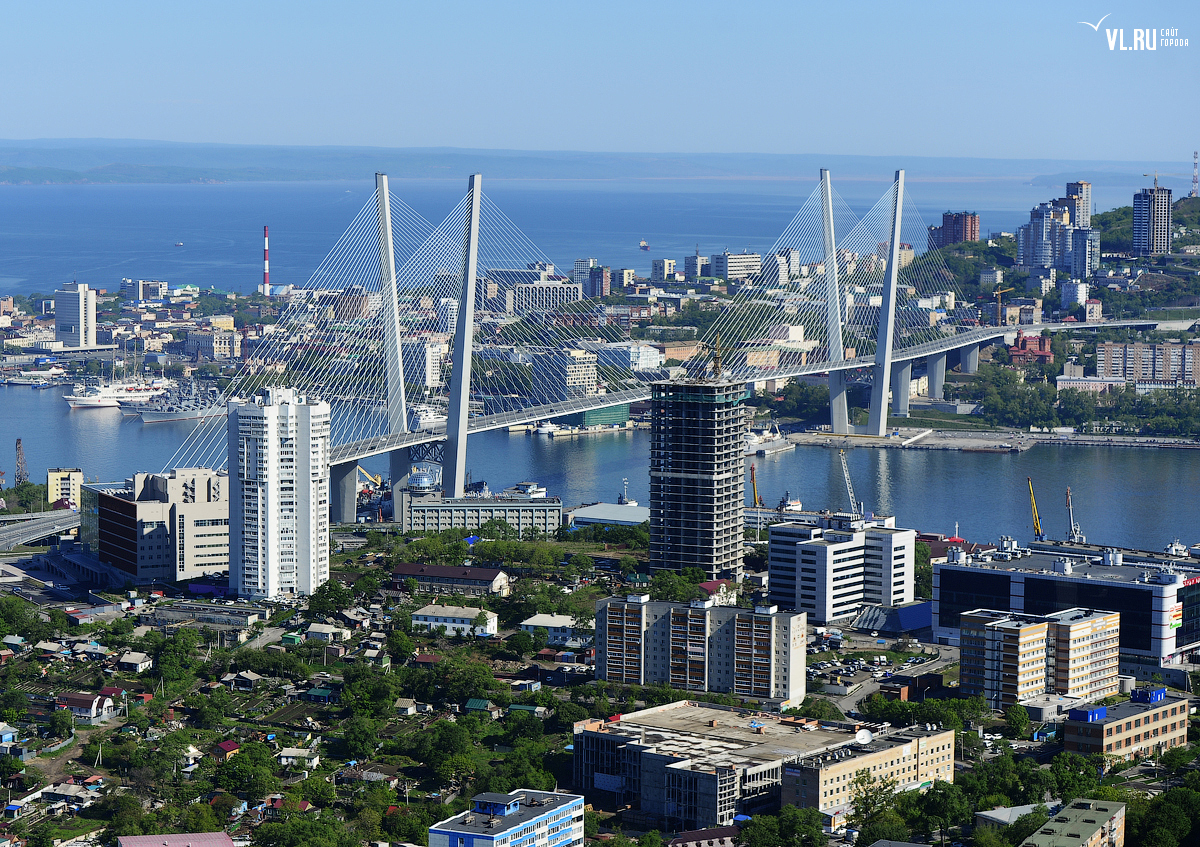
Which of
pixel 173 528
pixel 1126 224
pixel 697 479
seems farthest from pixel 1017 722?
pixel 1126 224

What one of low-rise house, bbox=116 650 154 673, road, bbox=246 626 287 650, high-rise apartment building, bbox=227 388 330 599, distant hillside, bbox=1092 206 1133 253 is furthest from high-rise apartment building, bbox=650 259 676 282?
low-rise house, bbox=116 650 154 673

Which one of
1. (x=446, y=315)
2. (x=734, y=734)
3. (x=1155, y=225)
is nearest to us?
(x=734, y=734)

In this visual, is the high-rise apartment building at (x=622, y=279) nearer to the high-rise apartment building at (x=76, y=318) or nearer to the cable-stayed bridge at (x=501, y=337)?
the cable-stayed bridge at (x=501, y=337)

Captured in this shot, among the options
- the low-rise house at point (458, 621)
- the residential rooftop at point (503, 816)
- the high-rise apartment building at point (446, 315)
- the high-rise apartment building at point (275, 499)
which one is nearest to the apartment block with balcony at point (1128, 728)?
the residential rooftop at point (503, 816)

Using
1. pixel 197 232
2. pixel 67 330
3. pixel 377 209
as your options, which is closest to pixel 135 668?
pixel 377 209

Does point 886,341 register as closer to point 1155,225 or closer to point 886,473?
point 886,473

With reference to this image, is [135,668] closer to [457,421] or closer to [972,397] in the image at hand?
[457,421]

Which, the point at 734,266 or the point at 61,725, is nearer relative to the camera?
the point at 61,725

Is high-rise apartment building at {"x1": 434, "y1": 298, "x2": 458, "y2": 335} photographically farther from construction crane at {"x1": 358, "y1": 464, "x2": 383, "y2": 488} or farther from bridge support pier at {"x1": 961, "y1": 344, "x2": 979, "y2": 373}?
bridge support pier at {"x1": 961, "y1": 344, "x2": 979, "y2": 373}
